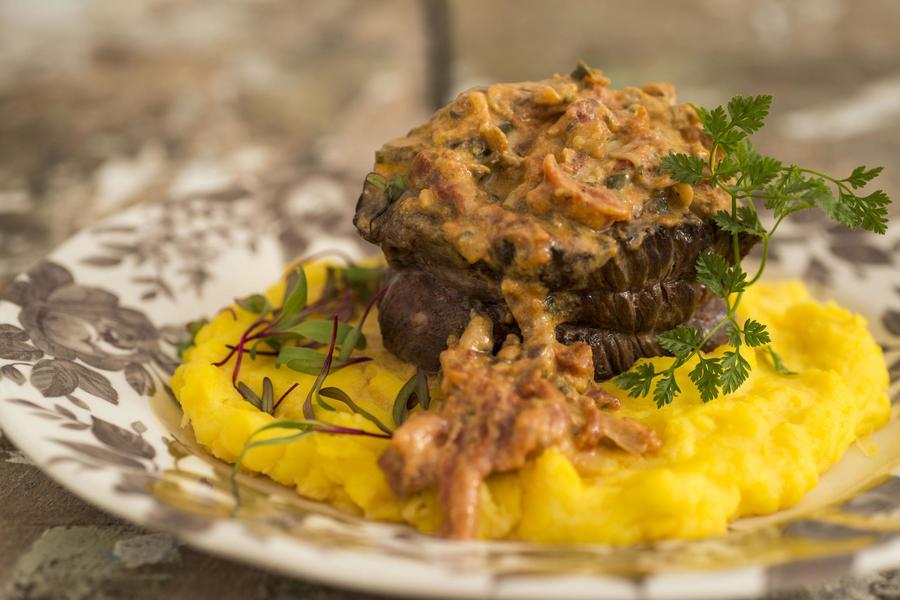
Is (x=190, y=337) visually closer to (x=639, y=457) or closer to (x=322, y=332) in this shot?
(x=322, y=332)

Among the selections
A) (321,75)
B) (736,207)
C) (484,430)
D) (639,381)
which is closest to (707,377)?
(639,381)

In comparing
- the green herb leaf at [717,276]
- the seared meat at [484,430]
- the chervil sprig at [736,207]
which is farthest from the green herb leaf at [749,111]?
the seared meat at [484,430]

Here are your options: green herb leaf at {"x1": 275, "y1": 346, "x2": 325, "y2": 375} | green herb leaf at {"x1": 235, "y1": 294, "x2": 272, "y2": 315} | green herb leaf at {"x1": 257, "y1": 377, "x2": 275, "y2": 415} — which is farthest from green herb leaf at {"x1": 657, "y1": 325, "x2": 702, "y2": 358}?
green herb leaf at {"x1": 235, "y1": 294, "x2": 272, "y2": 315}

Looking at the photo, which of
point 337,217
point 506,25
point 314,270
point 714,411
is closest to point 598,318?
point 714,411

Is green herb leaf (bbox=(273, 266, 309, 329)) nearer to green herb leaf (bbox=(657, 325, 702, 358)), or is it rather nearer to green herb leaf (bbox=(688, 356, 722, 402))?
green herb leaf (bbox=(657, 325, 702, 358))

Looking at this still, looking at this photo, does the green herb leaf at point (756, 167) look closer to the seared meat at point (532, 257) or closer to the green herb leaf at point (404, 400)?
the seared meat at point (532, 257)
